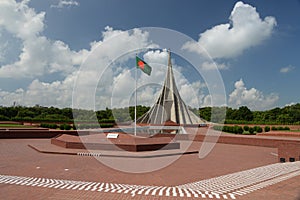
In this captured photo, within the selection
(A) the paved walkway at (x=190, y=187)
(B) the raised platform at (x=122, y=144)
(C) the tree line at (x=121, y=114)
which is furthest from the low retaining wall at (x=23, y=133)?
(C) the tree line at (x=121, y=114)

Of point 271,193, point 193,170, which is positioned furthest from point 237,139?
point 271,193

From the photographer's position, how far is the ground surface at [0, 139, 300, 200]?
443 cm

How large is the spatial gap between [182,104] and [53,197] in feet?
85.3

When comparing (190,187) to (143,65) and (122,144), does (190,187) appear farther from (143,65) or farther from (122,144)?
(143,65)

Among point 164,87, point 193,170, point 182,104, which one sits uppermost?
point 164,87

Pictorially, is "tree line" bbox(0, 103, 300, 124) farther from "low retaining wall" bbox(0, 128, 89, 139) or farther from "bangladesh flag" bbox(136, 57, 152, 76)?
"bangladesh flag" bbox(136, 57, 152, 76)

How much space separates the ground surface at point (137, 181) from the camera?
14.5 feet

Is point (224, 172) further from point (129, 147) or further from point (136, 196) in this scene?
point (129, 147)

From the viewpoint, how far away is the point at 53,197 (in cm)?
428

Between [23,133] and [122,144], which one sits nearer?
[122,144]

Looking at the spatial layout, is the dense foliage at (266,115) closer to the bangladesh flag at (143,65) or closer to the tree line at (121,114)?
the tree line at (121,114)

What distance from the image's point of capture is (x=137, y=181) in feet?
19.5

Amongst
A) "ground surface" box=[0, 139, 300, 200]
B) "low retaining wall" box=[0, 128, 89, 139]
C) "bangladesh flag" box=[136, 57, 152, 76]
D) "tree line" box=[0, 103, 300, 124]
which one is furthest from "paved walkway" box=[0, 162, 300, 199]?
"tree line" box=[0, 103, 300, 124]

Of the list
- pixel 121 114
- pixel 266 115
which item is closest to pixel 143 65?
pixel 121 114
